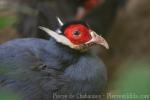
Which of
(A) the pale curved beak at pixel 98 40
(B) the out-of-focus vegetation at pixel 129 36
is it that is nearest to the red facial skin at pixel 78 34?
(A) the pale curved beak at pixel 98 40

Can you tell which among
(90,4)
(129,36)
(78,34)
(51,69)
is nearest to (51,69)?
(51,69)

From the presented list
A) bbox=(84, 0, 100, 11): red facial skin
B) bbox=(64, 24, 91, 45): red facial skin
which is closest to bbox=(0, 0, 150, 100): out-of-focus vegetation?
bbox=(84, 0, 100, 11): red facial skin

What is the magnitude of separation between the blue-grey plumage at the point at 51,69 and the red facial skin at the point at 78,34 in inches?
2.2

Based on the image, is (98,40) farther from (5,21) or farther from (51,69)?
(5,21)

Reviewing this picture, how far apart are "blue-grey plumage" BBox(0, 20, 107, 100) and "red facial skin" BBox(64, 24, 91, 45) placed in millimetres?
56

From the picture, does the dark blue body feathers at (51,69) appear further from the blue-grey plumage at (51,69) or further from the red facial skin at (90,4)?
the red facial skin at (90,4)

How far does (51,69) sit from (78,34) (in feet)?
0.83

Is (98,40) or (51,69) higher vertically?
(98,40)

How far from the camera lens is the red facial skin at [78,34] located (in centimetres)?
235

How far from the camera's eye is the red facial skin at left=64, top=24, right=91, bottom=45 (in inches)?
92.4

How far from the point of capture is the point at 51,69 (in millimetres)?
2264

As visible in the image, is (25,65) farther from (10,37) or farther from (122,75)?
(10,37)

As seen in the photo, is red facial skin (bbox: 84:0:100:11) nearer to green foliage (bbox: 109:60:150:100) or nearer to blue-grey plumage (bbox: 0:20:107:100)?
blue-grey plumage (bbox: 0:20:107:100)

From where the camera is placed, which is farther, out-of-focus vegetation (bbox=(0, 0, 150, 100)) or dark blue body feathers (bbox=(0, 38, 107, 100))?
out-of-focus vegetation (bbox=(0, 0, 150, 100))
